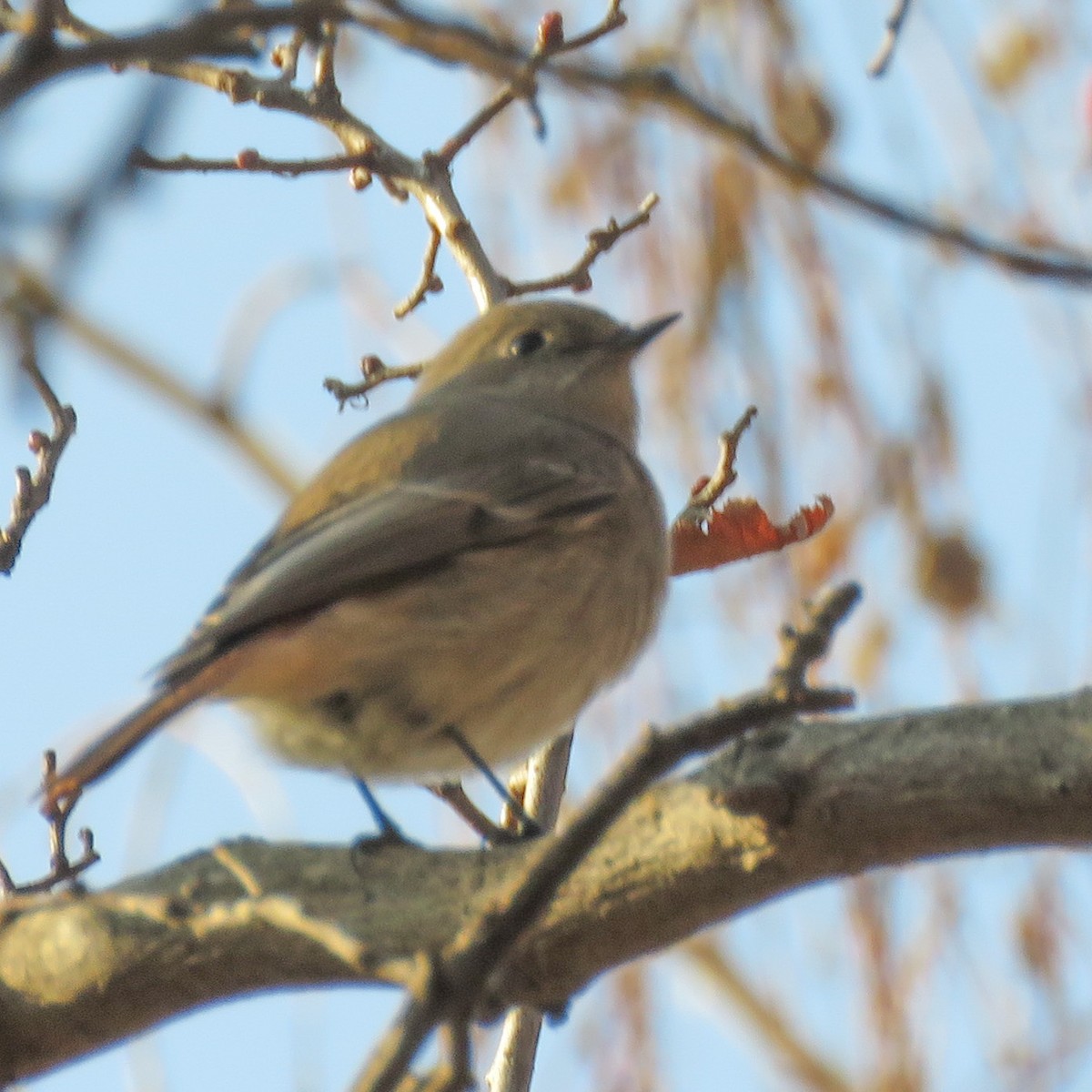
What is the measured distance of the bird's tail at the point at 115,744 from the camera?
8.86 ft

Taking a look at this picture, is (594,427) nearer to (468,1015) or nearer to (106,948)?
(106,948)

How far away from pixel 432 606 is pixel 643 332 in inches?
56.1

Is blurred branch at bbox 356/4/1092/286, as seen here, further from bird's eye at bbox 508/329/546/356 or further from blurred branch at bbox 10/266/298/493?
blurred branch at bbox 10/266/298/493

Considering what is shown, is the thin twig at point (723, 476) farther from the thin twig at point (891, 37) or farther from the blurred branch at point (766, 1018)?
the blurred branch at point (766, 1018)

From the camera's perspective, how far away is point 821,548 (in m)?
4.82

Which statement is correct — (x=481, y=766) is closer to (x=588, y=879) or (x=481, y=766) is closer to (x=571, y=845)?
(x=588, y=879)

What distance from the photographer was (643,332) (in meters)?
4.67

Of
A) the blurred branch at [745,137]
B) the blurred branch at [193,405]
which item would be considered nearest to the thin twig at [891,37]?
the blurred branch at [745,137]

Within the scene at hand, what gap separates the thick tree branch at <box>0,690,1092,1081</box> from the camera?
2.27 m

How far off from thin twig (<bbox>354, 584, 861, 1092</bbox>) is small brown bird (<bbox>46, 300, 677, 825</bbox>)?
1.00 metres

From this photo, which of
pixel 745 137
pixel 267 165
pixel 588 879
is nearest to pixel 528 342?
pixel 267 165

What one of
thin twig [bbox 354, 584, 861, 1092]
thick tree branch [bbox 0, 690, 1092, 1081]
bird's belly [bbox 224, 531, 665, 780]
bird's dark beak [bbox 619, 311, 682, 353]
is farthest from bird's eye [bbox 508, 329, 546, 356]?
thin twig [bbox 354, 584, 861, 1092]

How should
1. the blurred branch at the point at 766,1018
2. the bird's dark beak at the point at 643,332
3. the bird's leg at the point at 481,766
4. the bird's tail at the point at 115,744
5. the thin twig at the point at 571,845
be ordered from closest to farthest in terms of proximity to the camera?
the thin twig at the point at 571,845, the bird's tail at the point at 115,744, the bird's leg at the point at 481,766, the bird's dark beak at the point at 643,332, the blurred branch at the point at 766,1018

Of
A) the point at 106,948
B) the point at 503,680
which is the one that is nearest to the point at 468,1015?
the point at 106,948
